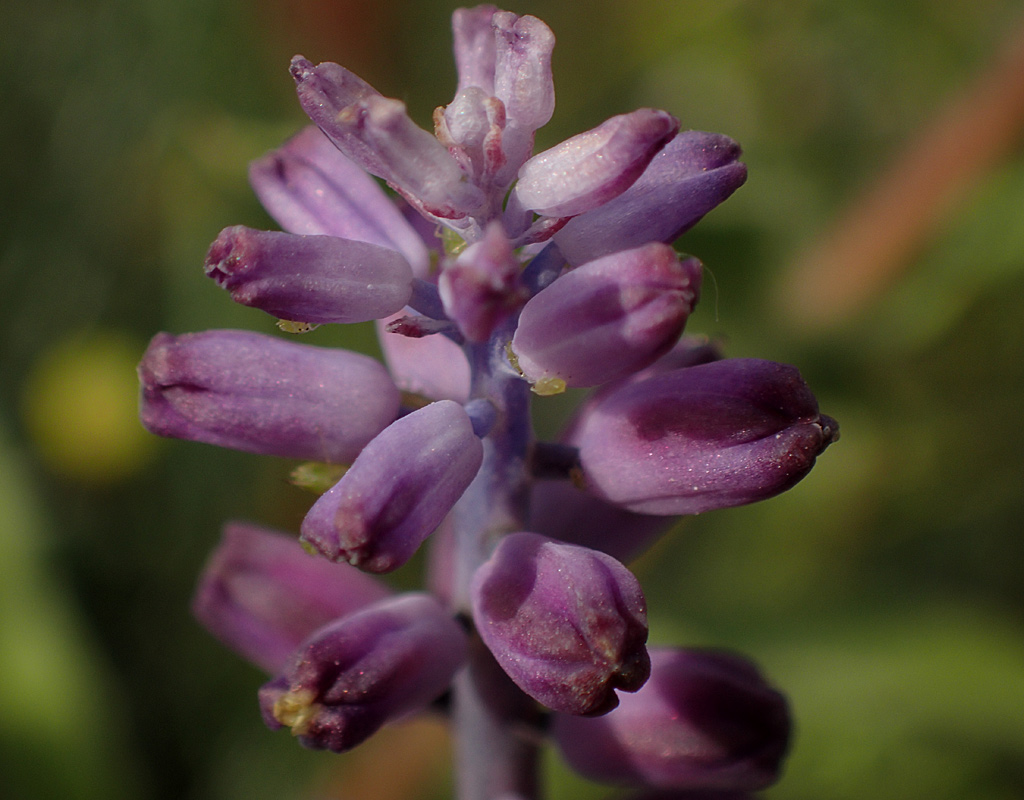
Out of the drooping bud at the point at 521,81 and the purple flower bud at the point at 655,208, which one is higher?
the drooping bud at the point at 521,81

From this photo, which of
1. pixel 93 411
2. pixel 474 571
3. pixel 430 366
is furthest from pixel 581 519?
pixel 93 411

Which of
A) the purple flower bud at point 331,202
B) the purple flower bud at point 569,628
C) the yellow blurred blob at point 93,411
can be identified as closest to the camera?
the purple flower bud at point 569,628

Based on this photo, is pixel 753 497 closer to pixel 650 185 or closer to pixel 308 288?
pixel 650 185

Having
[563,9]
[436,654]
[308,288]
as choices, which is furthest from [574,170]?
[563,9]


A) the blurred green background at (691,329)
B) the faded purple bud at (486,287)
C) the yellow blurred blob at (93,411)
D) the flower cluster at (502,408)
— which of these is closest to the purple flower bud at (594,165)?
the flower cluster at (502,408)

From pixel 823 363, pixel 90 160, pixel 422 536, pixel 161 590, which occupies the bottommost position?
pixel 161 590

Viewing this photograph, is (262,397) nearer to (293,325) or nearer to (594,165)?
(293,325)

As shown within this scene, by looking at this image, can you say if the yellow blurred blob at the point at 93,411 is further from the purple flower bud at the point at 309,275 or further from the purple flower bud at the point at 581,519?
the purple flower bud at the point at 309,275
